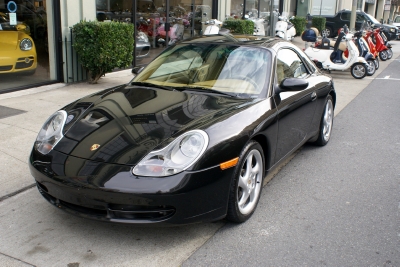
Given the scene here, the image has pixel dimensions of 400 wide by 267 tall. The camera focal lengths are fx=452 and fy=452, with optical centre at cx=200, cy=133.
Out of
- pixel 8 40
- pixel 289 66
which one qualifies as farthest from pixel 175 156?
pixel 8 40

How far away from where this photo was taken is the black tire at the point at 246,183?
3439 mm

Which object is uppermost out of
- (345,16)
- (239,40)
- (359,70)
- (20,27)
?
(345,16)

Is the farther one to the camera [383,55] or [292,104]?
[383,55]

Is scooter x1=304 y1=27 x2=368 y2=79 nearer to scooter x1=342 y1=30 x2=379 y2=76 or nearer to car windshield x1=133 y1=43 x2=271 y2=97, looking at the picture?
scooter x1=342 y1=30 x2=379 y2=76

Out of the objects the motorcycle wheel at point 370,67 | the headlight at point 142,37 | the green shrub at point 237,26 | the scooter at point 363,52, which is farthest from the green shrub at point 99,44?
the motorcycle wheel at point 370,67

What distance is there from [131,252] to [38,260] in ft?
2.07

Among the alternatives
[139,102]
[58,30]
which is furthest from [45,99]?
[139,102]

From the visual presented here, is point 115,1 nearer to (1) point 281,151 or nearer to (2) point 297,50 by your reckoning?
(2) point 297,50

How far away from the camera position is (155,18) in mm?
12195

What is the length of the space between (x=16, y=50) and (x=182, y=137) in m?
6.22

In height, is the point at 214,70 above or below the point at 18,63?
above

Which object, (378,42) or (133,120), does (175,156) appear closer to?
(133,120)

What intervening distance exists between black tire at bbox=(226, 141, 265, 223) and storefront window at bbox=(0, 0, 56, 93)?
5854 mm

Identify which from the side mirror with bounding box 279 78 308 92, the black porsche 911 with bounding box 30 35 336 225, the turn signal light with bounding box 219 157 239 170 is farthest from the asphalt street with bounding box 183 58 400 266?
the side mirror with bounding box 279 78 308 92
